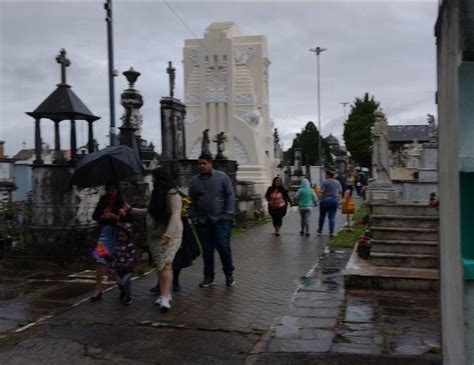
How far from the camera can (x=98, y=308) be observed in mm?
7023

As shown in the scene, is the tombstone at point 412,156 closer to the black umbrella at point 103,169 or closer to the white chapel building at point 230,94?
the black umbrella at point 103,169

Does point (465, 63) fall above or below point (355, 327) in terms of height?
Answer: above

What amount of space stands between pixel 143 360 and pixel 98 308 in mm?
1999

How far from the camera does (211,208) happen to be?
8.02 m

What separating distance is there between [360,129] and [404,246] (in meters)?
54.3

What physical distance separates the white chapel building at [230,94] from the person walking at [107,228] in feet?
76.2

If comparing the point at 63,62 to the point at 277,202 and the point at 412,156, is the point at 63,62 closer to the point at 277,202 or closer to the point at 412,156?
the point at 277,202

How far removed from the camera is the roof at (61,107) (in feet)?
35.7

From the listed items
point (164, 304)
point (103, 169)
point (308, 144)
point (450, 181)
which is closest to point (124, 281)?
point (164, 304)

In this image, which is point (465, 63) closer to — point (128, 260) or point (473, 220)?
point (473, 220)

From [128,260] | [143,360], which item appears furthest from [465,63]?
[128,260]

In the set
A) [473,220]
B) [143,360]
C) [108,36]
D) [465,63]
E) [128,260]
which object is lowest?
[143,360]

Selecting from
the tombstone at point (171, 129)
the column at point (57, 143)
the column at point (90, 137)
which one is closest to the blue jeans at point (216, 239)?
the column at point (90, 137)

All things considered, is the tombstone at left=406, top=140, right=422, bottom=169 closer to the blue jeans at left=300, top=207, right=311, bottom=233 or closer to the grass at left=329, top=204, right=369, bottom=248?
the grass at left=329, top=204, right=369, bottom=248
